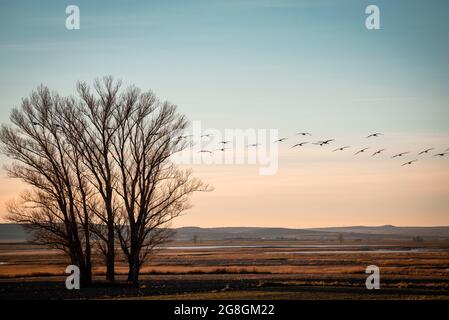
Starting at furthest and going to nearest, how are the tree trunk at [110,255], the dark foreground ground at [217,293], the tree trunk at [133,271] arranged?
1. the tree trunk at [133,271]
2. the tree trunk at [110,255]
3. the dark foreground ground at [217,293]

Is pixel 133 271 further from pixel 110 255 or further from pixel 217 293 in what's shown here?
pixel 217 293

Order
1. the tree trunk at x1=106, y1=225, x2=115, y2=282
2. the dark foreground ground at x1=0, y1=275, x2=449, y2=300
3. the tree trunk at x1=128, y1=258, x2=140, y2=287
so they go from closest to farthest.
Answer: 1. the dark foreground ground at x1=0, y1=275, x2=449, y2=300
2. the tree trunk at x1=106, y1=225, x2=115, y2=282
3. the tree trunk at x1=128, y1=258, x2=140, y2=287

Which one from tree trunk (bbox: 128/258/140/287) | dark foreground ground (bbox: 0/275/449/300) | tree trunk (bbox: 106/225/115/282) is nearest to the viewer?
dark foreground ground (bbox: 0/275/449/300)

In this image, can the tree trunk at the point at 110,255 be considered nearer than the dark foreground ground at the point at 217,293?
No

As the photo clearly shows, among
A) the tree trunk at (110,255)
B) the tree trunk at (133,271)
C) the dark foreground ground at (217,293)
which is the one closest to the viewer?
the dark foreground ground at (217,293)

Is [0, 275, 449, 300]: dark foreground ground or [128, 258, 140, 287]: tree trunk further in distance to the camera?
[128, 258, 140, 287]: tree trunk

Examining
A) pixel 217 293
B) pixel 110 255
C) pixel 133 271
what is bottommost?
pixel 217 293

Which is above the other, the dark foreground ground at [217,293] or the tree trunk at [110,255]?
the tree trunk at [110,255]

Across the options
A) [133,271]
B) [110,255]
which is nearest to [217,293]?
[133,271]
